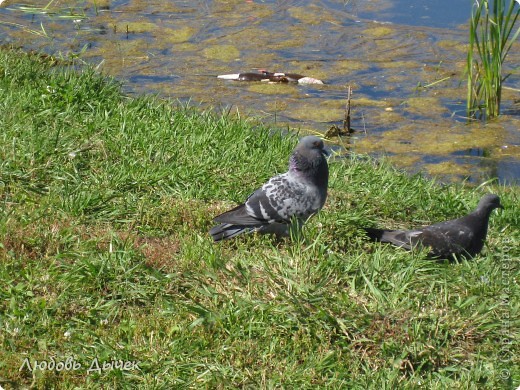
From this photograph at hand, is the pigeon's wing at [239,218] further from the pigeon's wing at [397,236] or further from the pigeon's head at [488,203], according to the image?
the pigeon's head at [488,203]

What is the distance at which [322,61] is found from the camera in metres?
8.95

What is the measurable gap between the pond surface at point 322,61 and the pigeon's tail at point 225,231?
2.52 metres

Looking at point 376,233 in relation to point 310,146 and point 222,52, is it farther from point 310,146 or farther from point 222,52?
point 222,52

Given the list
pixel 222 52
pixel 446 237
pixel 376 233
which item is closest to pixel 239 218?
pixel 376 233

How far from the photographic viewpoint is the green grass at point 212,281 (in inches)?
150

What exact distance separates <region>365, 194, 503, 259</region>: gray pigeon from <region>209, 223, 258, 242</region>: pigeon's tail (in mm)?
747

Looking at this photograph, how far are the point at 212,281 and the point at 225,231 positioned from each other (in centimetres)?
66

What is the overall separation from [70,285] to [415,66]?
18.1 feet

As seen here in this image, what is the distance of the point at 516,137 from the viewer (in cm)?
771

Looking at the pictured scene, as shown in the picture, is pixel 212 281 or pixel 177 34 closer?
pixel 212 281

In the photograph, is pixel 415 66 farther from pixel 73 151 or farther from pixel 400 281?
pixel 400 281

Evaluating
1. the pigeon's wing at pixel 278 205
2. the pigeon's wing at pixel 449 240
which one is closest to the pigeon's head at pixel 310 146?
the pigeon's wing at pixel 278 205

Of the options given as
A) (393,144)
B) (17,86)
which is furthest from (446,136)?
(17,86)

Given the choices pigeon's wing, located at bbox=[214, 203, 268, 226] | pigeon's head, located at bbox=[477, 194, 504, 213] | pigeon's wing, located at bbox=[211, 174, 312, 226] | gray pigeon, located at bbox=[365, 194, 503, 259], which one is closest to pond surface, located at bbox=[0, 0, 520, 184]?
pigeon's head, located at bbox=[477, 194, 504, 213]
